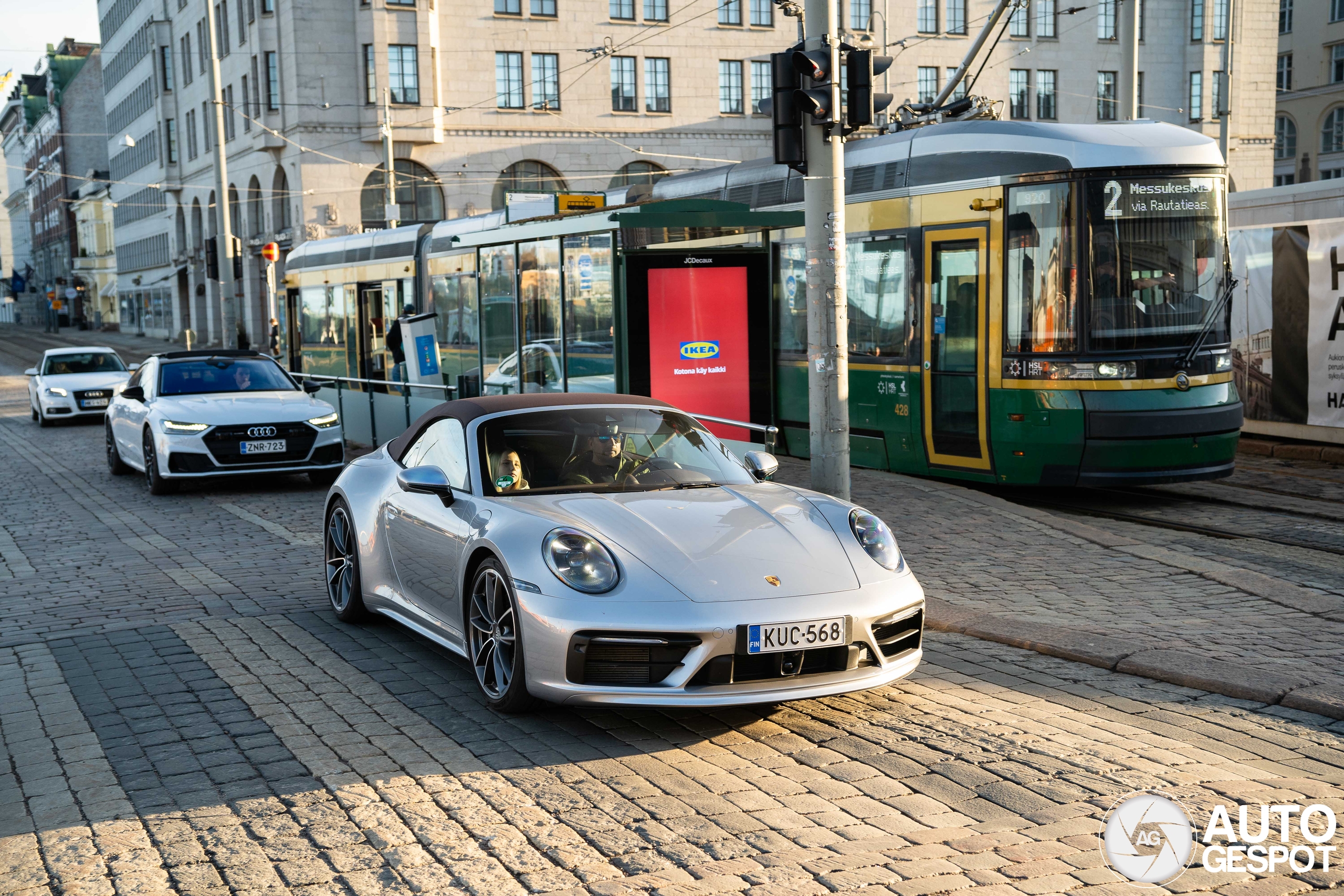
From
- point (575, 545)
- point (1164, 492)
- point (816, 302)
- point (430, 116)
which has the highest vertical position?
point (430, 116)

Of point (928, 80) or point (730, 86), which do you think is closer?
point (730, 86)

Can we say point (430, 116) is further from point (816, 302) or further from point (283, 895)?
point (283, 895)

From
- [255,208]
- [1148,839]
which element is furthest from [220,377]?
[255,208]

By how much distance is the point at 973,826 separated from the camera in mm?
4301

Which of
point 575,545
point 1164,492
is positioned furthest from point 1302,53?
point 575,545

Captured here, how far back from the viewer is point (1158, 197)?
11.4 metres

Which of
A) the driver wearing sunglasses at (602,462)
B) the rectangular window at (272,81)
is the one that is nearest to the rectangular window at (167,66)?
the rectangular window at (272,81)

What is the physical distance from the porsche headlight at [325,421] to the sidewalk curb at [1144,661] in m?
8.36

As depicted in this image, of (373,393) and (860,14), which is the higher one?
(860,14)

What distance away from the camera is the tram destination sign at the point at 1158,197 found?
37.0ft

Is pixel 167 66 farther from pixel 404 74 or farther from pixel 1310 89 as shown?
pixel 1310 89

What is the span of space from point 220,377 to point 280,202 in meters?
38.4

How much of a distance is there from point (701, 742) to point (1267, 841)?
2087 mm

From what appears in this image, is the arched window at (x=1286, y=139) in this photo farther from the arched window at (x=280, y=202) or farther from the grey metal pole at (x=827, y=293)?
the grey metal pole at (x=827, y=293)
